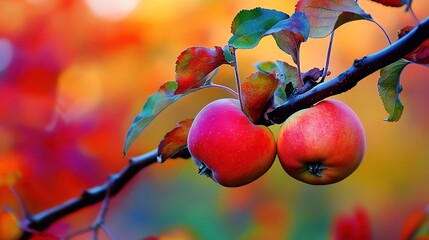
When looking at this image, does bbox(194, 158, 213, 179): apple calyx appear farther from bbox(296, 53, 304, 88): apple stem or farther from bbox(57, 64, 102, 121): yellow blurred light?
bbox(57, 64, 102, 121): yellow blurred light

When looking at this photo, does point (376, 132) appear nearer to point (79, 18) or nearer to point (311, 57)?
point (311, 57)

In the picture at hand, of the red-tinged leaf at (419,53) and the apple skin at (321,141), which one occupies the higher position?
the red-tinged leaf at (419,53)

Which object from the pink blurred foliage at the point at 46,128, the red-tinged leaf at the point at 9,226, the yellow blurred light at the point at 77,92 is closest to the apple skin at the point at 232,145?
the red-tinged leaf at the point at 9,226

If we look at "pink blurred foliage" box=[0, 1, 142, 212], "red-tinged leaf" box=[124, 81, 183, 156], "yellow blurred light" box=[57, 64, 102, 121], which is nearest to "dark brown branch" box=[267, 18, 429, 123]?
"red-tinged leaf" box=[124, 81, 183, 156]

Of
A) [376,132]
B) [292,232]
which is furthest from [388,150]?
[292,232]

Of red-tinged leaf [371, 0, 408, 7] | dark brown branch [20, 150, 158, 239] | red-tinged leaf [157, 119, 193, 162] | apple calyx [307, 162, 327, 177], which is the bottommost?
dark brown branch [20, 150, 158, 239]

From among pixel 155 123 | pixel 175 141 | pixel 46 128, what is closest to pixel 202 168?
pixel 175 141

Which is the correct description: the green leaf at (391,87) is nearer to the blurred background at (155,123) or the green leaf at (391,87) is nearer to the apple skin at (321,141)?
the apple skin at (321,141)
